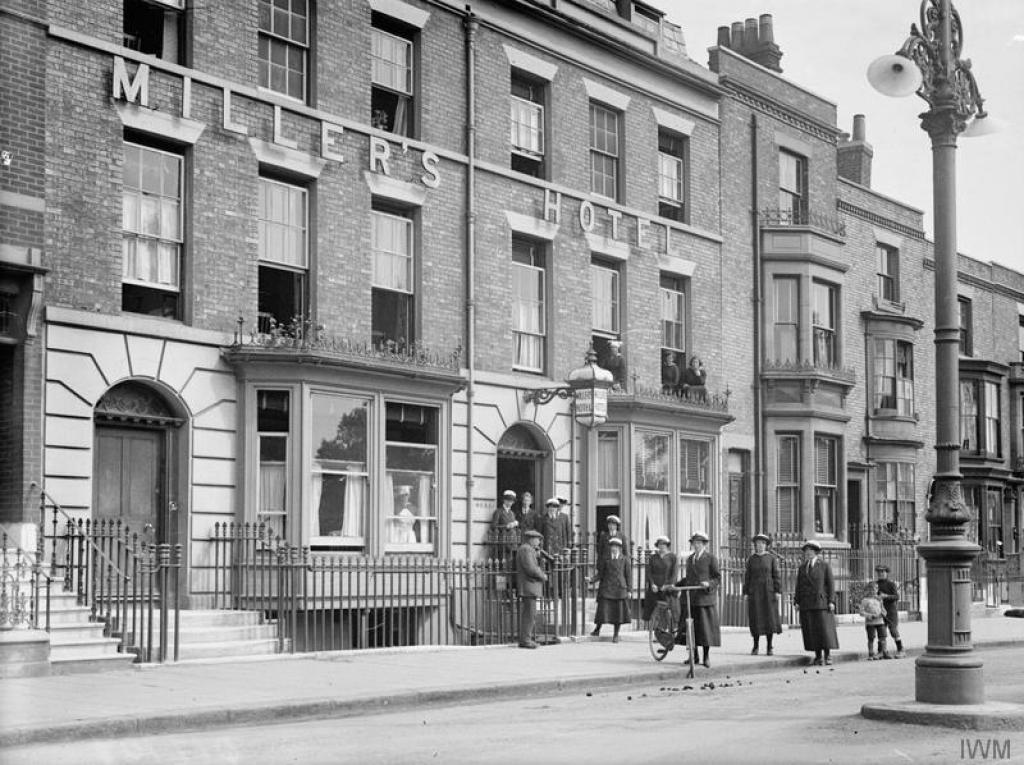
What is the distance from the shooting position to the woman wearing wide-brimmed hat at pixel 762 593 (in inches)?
859

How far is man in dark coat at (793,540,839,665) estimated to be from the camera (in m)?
21.5

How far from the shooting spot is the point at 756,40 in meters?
34.9

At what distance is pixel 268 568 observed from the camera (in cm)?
1975

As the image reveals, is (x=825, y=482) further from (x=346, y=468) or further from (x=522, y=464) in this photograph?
(x=346, y=468)

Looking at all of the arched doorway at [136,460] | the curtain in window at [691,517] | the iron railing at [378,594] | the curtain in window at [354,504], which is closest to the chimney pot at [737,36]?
the curtain in window at [691,517]

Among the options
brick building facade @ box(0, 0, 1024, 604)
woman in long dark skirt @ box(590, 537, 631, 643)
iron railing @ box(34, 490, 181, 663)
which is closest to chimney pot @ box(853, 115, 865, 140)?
brick building facade @ box(0, 0, 1024, 604)

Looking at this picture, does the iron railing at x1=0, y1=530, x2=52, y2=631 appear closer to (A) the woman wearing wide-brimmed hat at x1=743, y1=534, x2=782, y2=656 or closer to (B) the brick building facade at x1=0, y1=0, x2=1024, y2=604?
(B) the brick building facade at x1=0, y1=0, x2=1024, y2=604

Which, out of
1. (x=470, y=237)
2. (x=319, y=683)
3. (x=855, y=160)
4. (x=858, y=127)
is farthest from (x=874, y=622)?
(x=858, y=127)

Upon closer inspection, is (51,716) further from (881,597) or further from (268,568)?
(881,597)

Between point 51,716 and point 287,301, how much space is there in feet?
33.1

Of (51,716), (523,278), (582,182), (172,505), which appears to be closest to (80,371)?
(172,505)

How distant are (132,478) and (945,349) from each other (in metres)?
10.8

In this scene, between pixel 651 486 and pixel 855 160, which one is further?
pixel 855 160

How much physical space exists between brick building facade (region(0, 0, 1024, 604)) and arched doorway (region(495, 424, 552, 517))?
0.06 meters
